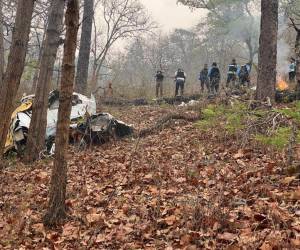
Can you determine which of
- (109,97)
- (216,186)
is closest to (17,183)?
(216,186)

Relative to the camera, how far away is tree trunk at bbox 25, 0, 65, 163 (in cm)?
1055

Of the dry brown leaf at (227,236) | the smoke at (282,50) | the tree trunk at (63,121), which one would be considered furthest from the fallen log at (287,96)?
the smoke at (282,50)

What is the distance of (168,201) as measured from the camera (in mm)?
5934

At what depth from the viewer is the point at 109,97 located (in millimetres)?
20953

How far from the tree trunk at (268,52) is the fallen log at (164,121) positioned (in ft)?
5.92

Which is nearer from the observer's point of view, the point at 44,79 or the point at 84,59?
the point at 44,79

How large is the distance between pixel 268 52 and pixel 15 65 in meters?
6.98

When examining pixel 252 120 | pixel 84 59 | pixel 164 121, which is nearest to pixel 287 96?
pixel 164 121

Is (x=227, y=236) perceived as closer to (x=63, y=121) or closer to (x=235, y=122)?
(x=63, y=121)

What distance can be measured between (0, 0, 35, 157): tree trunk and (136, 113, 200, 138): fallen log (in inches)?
178

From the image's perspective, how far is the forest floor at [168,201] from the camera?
15.5ft

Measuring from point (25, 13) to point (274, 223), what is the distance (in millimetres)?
5412

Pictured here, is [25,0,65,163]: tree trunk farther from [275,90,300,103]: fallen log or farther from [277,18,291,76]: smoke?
[277,18,291,76]: smoke

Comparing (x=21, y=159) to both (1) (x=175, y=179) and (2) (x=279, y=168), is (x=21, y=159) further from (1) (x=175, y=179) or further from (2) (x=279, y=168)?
(2) (x=279, y=168)
